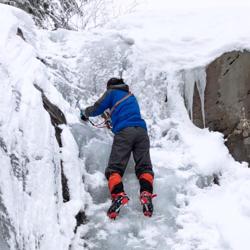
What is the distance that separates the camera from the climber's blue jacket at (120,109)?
5113mm

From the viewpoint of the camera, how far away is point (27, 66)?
16.0ft

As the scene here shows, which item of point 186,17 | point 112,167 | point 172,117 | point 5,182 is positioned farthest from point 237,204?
point 186,17

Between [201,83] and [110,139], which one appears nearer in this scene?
[110,139]

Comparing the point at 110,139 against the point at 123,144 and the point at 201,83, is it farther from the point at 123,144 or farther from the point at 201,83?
the point at 201,83

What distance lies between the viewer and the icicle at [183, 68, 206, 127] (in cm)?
616

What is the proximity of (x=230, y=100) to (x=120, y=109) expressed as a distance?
161 cm

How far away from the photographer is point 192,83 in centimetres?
623

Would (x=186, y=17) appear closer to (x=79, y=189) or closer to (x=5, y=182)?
(x=79, y=189)

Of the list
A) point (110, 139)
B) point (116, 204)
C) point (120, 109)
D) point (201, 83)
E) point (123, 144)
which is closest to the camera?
point (116, 204)

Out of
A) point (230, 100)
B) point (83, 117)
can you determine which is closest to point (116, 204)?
point (83, 117)

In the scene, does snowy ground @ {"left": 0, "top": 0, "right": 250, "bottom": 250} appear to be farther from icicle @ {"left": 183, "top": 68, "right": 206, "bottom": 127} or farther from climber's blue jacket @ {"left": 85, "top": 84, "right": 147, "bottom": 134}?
climber's blue jacket @ {"left": 85, "top": 84, "right": 147, "bottom": 134}

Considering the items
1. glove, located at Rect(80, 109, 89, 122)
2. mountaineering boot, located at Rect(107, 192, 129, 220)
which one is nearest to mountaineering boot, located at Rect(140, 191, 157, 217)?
mountaineering boot, located at Rect(107, 192, 129, 220)

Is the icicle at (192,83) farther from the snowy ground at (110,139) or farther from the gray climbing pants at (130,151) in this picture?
the gray climbing pants at (130,151)

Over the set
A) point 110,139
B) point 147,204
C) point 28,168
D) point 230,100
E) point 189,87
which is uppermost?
point 28,168
